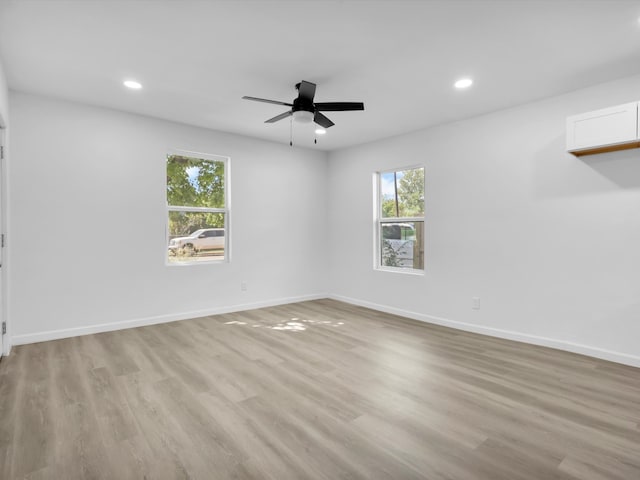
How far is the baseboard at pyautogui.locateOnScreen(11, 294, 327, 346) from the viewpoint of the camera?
3778 mm

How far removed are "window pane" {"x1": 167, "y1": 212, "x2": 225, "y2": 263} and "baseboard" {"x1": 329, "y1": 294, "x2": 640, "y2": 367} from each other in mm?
2543

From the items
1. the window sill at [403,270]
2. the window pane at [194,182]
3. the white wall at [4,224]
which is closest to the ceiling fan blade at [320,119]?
the window pane at [194,182]

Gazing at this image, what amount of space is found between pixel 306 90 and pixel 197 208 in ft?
8.52

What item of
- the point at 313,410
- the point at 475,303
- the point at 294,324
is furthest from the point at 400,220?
the point at 313,410

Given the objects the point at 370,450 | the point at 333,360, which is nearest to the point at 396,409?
the point at 370,450

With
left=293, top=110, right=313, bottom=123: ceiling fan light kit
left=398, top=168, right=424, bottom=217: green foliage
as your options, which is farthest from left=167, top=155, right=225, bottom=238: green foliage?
left=398, top=168, right=424, bottom=217: green foliage

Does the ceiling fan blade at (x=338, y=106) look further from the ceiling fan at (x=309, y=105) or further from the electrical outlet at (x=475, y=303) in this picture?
the electrical outlet at (x=475, y=303)

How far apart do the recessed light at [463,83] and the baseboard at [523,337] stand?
270 centimetres

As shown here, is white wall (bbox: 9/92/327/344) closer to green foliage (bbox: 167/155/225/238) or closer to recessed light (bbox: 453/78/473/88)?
green foliage (bbox: 167/155/225/238)

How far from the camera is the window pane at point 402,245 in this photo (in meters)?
5.04

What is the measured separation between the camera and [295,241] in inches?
236

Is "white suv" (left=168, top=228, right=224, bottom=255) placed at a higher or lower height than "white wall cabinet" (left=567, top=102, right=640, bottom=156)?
lower

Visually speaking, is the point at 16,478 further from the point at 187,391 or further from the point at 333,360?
the point at 333,360

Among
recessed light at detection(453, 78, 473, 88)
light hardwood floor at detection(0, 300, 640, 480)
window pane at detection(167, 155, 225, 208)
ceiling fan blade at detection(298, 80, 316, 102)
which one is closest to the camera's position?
light hardwood floor at detection(0, 300, 640, 480)
